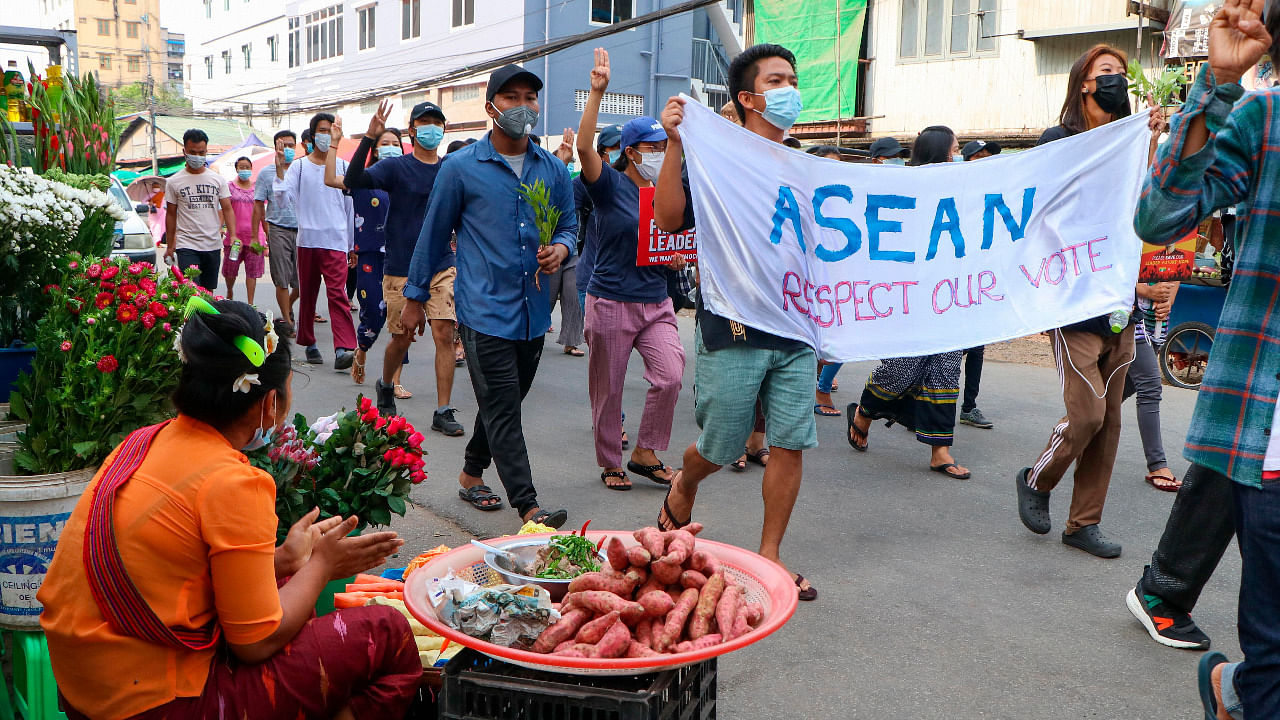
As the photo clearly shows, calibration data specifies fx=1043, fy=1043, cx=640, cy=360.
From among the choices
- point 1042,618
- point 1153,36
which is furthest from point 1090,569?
point 1153,36

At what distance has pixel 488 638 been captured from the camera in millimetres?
2418

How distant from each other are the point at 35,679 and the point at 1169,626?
389cm

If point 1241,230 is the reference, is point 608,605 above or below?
below

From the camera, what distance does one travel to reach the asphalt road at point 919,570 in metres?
3.64

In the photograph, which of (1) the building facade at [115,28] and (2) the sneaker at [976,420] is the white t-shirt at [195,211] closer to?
(2) the sneaker at [976,420]

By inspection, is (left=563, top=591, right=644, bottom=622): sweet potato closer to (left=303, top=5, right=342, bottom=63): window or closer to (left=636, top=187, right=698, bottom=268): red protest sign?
(left=636, top=187, right=698, bottom=268): red protest sign

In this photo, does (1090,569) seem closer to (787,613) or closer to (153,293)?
(787,613)

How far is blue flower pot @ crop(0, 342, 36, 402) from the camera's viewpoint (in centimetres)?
392

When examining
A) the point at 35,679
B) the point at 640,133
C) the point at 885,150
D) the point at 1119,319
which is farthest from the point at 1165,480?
the point at 35,679

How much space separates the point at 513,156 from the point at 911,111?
51.6ft

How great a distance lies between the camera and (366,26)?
4066 cm

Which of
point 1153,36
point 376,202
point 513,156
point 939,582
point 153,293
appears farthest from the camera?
point 1153,36

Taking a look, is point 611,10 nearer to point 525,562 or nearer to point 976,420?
point 976,420

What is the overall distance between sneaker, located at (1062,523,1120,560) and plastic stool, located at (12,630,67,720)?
14.4ft
